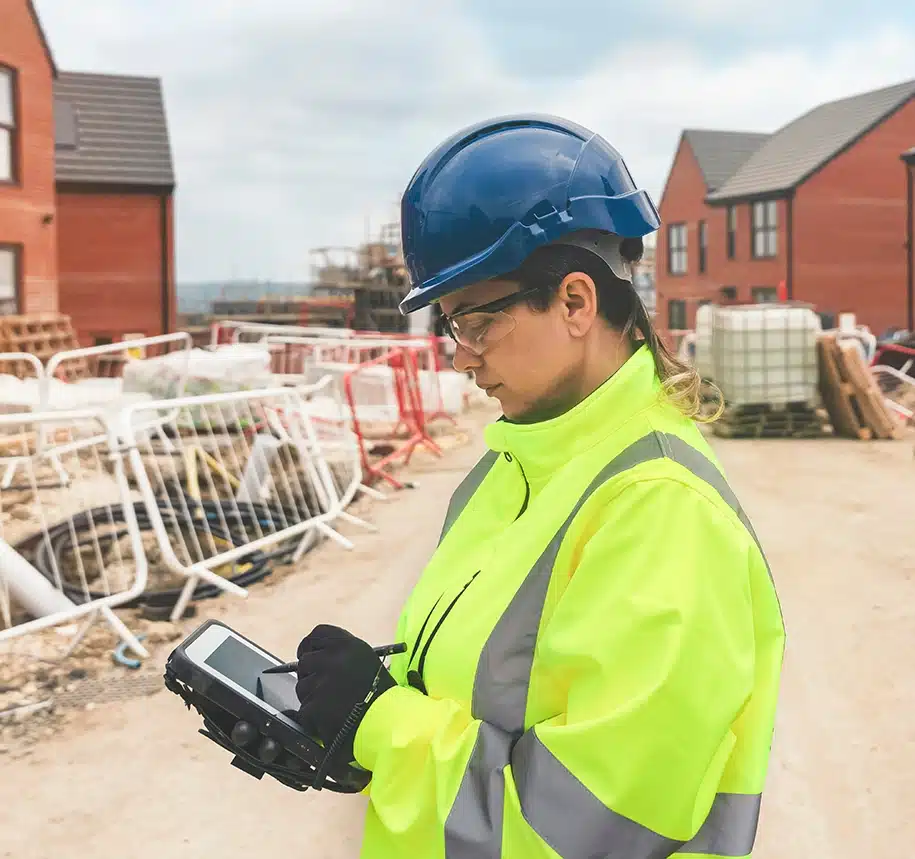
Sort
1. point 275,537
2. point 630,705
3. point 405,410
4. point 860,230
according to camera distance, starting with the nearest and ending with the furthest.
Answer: point 630,705
point 275,537
point 405,410
point 860,230

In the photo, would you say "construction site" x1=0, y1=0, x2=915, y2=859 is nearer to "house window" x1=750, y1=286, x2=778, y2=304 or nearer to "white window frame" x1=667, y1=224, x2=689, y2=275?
"house window" x1=750, y1=286, x2=778, y2=304

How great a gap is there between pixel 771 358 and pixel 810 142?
22471 mm

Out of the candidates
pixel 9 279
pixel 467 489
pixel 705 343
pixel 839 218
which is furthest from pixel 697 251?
pixel 467 489

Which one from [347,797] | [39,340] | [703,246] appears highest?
[703,246]

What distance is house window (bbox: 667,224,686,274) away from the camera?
133 feet

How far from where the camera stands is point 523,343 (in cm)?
166

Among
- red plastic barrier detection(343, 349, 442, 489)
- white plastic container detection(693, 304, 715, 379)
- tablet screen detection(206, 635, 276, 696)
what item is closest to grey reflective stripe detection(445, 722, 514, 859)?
tablet screen detection(206, 635, 276, 696)

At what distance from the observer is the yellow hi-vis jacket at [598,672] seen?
4.47ft

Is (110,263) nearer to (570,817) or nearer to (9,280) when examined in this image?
(9,280)

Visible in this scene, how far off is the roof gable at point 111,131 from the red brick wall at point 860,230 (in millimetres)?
18446

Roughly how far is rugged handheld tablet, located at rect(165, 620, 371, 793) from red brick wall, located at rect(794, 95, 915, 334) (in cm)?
3290

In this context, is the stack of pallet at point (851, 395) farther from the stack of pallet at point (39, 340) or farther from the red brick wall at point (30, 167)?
the red brick wall at point (30, 167)

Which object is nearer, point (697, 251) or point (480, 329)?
point (480, 329)

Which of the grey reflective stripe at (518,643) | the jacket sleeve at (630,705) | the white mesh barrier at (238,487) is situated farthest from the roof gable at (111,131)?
the jacket sleeve at (630,705)
